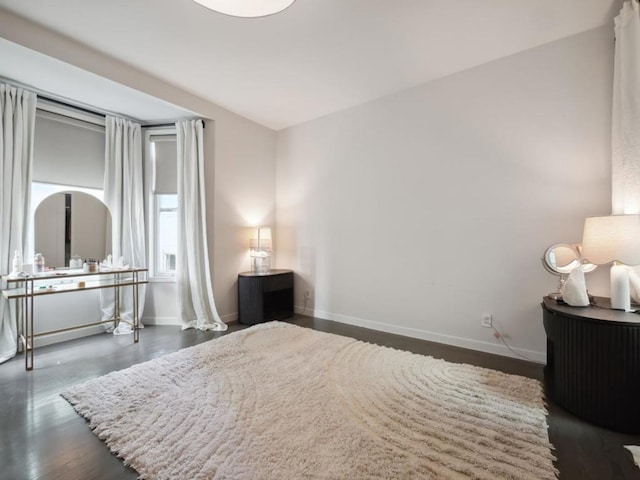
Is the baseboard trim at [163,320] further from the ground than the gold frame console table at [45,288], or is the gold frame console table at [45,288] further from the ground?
the gold frame console table at [45,288]

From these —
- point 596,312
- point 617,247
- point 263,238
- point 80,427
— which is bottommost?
point 80,427

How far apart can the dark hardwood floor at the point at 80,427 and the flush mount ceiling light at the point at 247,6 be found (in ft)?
9.03

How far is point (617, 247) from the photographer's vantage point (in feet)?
6.31

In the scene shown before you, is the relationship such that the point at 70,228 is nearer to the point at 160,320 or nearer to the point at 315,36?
the point at 160,320

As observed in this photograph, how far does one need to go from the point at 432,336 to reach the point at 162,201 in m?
4.07

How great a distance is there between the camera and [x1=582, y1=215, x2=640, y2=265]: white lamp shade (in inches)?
74.2

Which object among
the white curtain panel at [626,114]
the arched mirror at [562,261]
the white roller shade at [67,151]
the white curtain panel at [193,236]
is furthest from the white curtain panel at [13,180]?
the white curtain panel at [626,114]

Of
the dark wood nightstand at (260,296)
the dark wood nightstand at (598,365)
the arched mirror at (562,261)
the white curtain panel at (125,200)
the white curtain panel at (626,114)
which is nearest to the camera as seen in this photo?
the dark wood nightstand at (598,365)

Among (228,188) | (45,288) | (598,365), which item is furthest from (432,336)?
(45,288)

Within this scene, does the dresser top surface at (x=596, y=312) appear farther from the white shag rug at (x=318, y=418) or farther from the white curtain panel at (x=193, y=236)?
the white curtain panel at (x=193, y=236)

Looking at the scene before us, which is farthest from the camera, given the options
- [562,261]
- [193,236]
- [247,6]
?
[193,236]

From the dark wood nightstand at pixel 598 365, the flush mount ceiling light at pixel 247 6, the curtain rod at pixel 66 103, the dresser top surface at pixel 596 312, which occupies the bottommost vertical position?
the dark wood nightstand at pixel 598 365

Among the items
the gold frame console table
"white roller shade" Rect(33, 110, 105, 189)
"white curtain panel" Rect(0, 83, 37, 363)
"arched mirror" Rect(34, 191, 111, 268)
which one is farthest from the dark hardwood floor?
"white roller shade" Rect(33, 110, 105, 189)

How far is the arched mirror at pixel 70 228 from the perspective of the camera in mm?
3312
